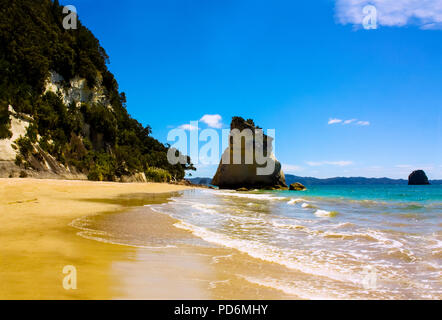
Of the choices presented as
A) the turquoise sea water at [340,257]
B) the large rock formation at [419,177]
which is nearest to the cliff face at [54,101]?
the turquoise sea water at [340,257]

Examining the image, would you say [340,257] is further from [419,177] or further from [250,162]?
[419,177]

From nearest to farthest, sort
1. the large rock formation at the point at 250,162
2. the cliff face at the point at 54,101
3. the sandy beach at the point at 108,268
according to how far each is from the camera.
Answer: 1. the sandy beach at the point at 108,268
2. the cliff face at the point at 54,101
3. the large rock formation at the point at 250,162

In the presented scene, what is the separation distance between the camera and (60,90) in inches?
1123

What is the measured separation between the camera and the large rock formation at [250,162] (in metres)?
57.0

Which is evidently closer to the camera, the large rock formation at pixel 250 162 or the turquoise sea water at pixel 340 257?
the turquoise sea water at pixel 340 257

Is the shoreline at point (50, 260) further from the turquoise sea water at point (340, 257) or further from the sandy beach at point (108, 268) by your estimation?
the turquoise sea water at point (340, 257)

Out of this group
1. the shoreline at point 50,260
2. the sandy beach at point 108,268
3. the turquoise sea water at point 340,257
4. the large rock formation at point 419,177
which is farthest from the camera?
the large rock formation at point 419,177

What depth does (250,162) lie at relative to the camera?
187 ft

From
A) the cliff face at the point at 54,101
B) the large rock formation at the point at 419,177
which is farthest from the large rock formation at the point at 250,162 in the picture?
the large rock formation at the point at 419,177

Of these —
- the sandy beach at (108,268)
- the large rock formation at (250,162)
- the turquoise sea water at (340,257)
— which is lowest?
the turquoise sea water at (340,257)

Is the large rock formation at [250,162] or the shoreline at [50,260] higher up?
the large rock formation at [250,162]

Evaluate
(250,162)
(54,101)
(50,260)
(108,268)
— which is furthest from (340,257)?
(250,162)

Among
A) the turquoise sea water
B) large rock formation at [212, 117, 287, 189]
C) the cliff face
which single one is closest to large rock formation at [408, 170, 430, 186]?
large rock formation at [212, 117, 287, 189]

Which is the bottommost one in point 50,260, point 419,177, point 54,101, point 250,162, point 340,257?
point 340,257
